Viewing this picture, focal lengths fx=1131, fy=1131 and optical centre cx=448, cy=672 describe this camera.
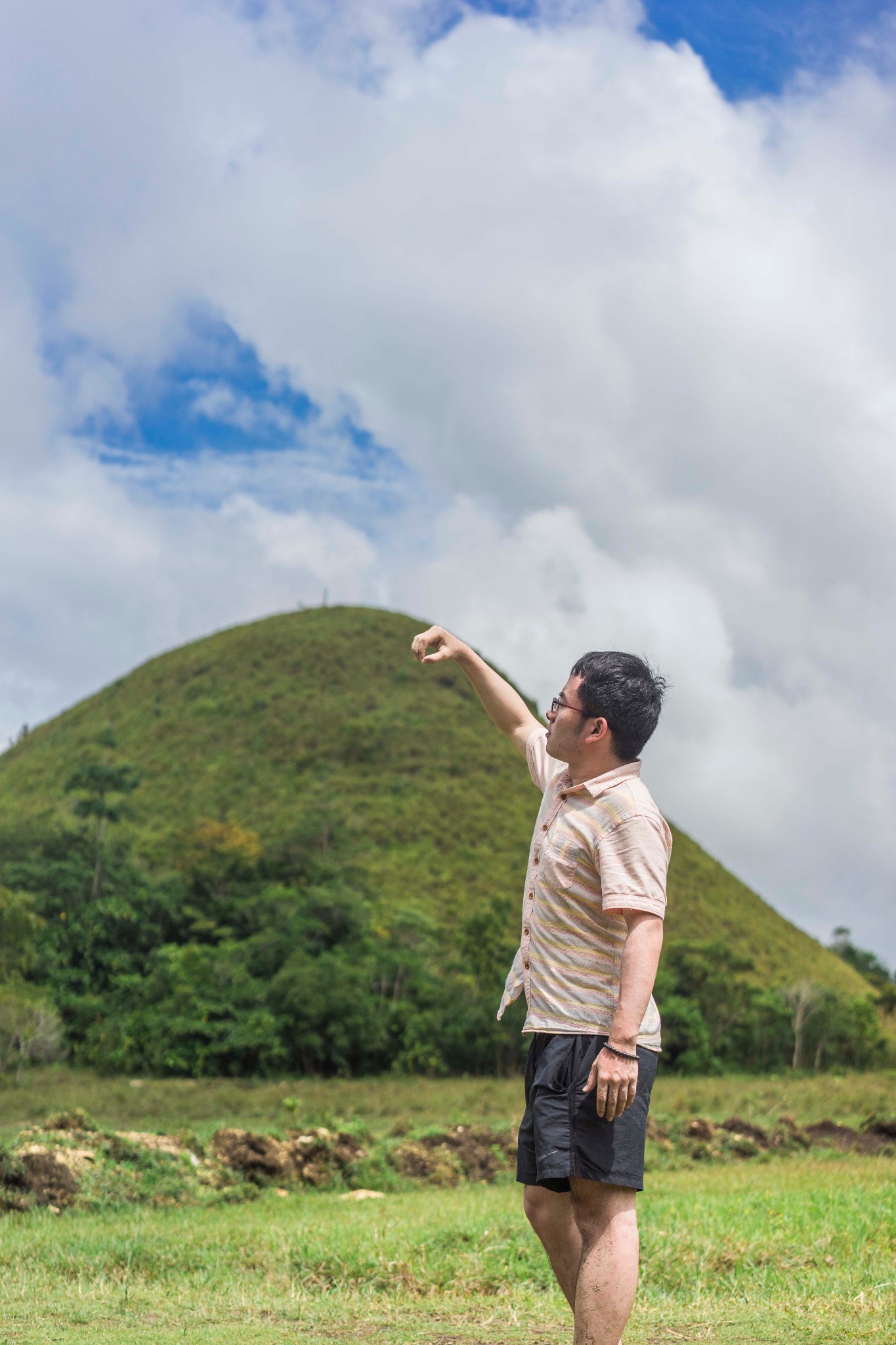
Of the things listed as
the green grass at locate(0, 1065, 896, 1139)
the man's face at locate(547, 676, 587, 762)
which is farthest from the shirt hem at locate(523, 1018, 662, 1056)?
the green grass at locate(0, 1065, 896, 1139)

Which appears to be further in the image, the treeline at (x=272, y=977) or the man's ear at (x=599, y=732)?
the treeline at (x=272, y=977)

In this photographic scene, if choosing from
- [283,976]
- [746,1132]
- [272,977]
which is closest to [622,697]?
[746,1132]

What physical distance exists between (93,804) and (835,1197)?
1226 inches

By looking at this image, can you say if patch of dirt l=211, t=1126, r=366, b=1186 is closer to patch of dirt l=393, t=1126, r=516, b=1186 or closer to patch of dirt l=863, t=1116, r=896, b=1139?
patch of dirt l=393, t=1126, r=516, b=1186

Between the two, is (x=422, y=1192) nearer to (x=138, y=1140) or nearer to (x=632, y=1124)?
(x=138, y=1140)

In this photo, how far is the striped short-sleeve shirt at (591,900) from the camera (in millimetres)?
2979

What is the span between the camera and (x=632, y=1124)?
294cm

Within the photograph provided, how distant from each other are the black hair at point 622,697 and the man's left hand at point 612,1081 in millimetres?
854

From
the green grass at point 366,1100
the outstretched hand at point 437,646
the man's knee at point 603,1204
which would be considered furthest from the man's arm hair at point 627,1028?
the green grass at point 366,1100

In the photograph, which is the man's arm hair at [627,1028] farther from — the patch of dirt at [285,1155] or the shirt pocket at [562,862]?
the patch of dirt at [285,1155]

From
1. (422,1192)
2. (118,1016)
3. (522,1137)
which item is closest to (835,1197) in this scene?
(422,1192)

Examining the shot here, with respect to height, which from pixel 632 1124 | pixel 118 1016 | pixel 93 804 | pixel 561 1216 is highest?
pixel 93 804

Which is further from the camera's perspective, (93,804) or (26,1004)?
(93,804)

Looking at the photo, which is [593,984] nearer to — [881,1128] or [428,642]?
[428,642]
